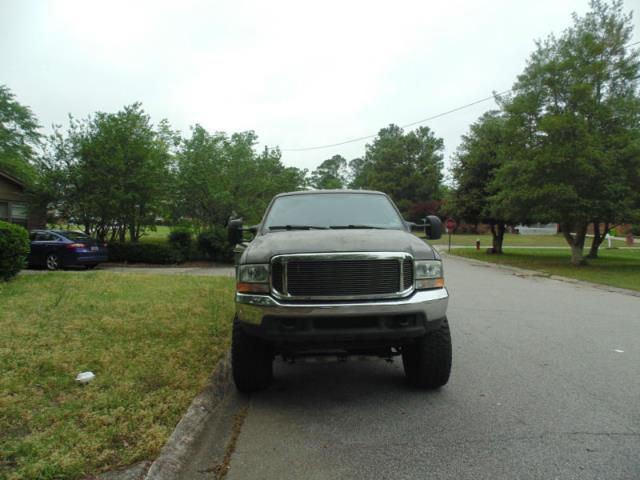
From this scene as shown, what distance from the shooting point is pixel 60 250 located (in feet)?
46.8

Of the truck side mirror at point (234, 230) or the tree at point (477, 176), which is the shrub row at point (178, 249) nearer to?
the truck side mirror at point (234, 230)

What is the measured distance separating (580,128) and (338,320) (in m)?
16.0

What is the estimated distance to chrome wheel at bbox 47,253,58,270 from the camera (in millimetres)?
14305

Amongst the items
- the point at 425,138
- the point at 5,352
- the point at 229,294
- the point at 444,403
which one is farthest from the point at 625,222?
the point at 425,138

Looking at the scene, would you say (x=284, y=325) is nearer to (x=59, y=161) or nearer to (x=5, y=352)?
(x=5, y=352)

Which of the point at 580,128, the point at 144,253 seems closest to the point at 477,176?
the point at 580,128

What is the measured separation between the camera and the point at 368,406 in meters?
3.73

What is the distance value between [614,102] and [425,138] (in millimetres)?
59595

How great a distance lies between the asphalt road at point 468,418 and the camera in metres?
2.76

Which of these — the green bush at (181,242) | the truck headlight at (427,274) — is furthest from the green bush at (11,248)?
the truck headlight at (427,274)

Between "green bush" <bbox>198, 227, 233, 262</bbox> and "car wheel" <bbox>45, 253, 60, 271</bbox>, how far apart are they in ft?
17.5

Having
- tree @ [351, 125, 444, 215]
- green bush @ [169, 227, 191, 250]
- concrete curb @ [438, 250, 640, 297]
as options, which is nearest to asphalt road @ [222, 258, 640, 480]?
concrete curb @ [438, 250, 640, 297]

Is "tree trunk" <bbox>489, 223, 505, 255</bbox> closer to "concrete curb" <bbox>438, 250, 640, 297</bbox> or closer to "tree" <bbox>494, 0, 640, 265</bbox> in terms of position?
"concrete curb" <bbox>438, 250, 640, 297</bbox>

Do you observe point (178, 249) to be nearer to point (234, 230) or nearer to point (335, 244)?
point (234, 230)
